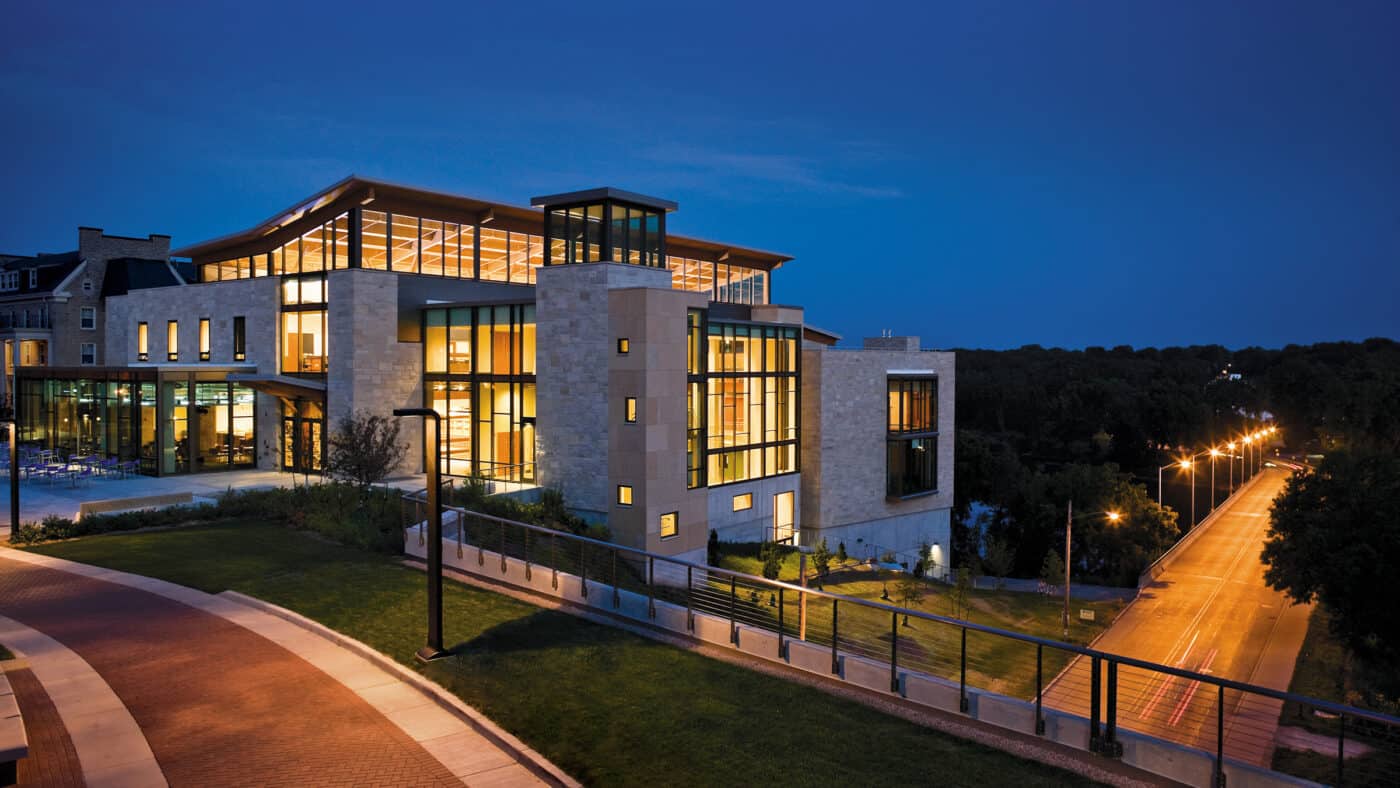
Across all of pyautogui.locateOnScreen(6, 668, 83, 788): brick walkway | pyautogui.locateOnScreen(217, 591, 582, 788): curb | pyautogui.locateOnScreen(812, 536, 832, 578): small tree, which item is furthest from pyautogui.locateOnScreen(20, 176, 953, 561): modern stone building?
pyautogui.locateOnScreen(6, 668, 83, 788): brick walkway

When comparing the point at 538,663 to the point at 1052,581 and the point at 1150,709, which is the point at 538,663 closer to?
the point at 1150,709

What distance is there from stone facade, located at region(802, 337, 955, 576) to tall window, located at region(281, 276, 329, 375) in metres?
19.4

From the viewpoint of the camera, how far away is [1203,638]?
37.6 metres

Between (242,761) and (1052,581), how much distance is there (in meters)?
42.7

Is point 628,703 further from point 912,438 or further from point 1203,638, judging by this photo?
point 1203,638

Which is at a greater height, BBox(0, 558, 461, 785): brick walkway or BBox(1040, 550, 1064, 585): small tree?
BBox(0, 558, 461, 785): brick walkway

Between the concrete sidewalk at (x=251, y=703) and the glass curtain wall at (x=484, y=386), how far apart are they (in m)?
15.7

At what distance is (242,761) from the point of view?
351 inches

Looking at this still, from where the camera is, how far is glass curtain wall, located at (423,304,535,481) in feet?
99.2

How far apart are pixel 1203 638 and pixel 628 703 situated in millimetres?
35792

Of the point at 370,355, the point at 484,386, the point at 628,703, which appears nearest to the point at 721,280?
the point at 484,386

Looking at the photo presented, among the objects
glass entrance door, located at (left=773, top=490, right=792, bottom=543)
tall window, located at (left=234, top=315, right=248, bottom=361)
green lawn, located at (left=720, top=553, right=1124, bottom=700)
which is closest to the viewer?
green lawn, located at (left=720, top=553, right=1124, bottom=700)

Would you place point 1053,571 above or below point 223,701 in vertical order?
below

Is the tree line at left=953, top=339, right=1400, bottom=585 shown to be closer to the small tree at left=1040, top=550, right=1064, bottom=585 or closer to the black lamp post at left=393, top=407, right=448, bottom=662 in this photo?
the small tree at left=1040, top=550, right=1064, bottom=585
